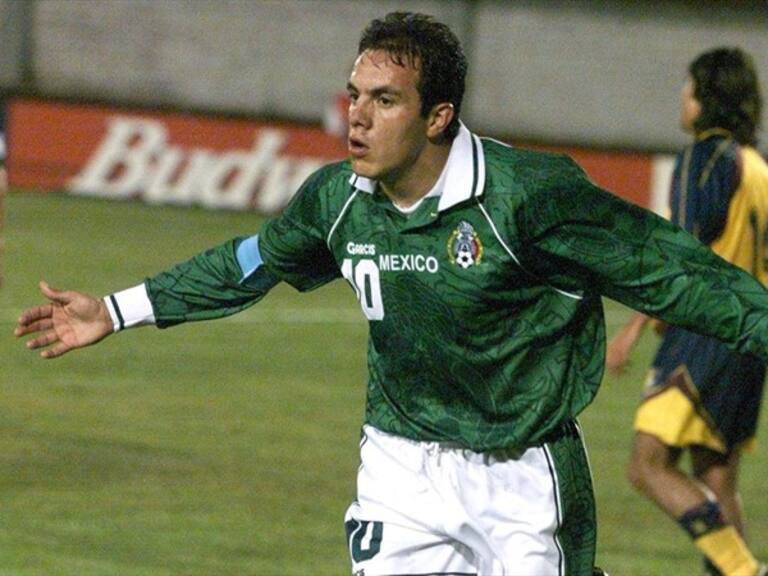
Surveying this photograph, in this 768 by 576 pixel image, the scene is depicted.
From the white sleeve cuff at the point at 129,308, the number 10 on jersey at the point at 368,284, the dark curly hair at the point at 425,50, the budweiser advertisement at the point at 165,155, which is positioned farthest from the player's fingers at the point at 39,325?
the budweiser advertisement at the point at 165,155

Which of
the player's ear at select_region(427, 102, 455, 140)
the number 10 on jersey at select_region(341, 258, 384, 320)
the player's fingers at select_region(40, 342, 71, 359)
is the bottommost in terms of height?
the player's fingers at select_region(40, 342, 71, 359)

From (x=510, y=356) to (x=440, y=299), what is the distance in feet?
0.74

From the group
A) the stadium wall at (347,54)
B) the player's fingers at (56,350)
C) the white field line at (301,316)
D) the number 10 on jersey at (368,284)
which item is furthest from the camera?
the stadium wall at (347,54)

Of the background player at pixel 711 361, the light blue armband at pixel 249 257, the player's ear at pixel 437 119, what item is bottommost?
the background player at pixel 711 361

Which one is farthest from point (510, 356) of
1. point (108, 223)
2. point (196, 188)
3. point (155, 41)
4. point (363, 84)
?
point (155, 41)

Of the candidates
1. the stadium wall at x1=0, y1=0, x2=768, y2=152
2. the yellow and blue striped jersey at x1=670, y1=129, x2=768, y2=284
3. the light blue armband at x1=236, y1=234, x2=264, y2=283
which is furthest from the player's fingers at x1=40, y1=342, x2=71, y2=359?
the stadium wall at x1=0, y1=0, x2=768, y2=152

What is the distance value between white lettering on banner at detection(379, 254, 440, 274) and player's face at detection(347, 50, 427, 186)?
0.20m

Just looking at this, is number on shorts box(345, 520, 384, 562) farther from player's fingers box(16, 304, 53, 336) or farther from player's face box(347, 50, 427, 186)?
player's fingers box(16, 304, 53, 336)

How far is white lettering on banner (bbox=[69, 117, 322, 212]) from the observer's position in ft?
83.5

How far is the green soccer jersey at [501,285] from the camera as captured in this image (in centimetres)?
502

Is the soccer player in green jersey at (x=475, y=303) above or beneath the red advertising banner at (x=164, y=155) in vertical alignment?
above

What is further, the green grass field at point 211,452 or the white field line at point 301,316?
the white field line at point 301,316

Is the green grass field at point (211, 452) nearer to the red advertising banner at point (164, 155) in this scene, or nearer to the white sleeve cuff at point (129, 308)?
the white sleeve cuff at point (129, 308)

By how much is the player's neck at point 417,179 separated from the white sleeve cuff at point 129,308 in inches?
34.6
